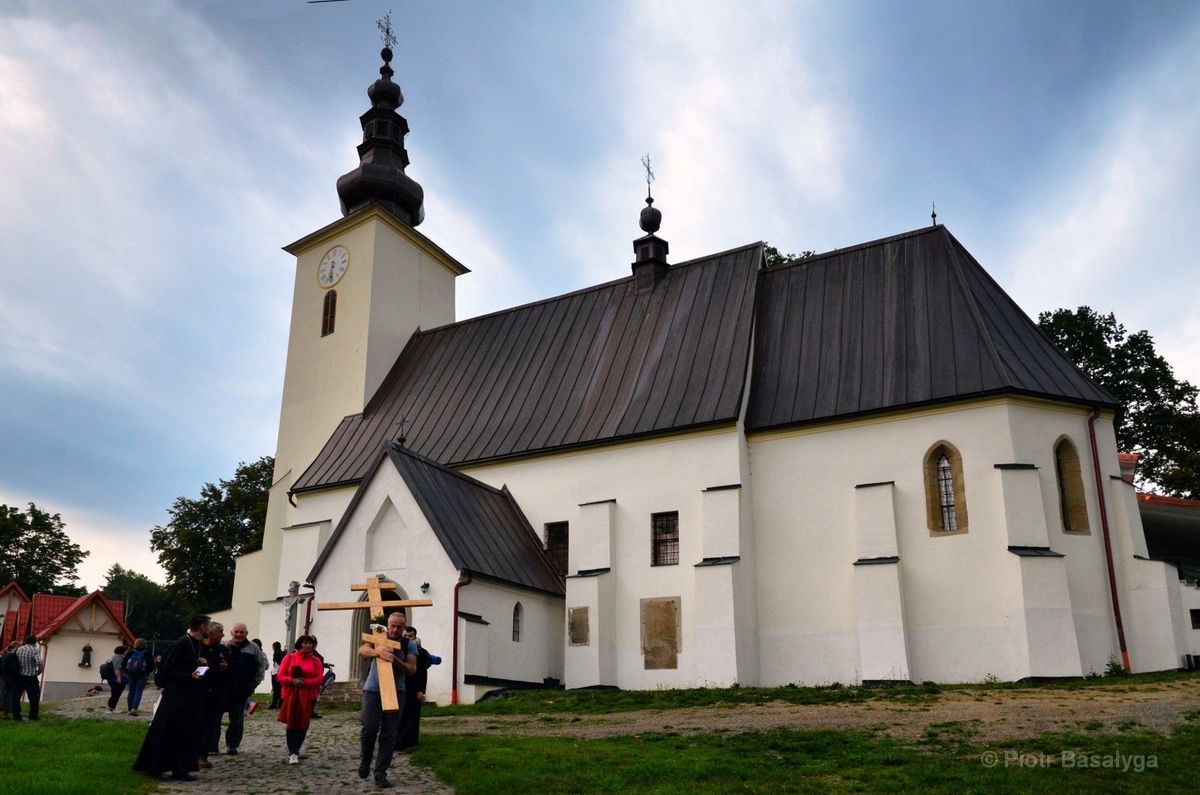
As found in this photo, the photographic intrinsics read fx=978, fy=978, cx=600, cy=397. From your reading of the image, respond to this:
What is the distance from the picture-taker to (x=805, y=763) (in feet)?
33.5

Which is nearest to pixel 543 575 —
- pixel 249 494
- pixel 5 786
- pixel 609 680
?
pixel 609 680

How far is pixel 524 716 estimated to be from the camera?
638 inches

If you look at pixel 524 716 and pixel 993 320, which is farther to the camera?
pixel 993 320

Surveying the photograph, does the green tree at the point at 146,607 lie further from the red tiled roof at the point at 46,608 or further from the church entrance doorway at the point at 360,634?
the church entrance doorway at the point at 360,634

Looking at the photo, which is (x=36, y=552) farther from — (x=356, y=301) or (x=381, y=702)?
(x=381, y=702)

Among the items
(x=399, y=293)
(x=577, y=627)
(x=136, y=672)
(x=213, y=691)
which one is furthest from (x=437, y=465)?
(x=213, y=691)

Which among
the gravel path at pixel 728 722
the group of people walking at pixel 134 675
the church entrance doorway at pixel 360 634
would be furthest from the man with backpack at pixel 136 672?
the church entrance doorway at pixel 360 634

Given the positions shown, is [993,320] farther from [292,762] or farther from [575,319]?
[292,762]

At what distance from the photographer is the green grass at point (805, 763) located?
898 centimetres

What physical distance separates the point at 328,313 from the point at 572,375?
10865 millimetres

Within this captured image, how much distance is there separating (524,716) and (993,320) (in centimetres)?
1384

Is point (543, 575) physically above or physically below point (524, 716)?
above

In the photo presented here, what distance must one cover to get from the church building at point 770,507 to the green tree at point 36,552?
35.4m

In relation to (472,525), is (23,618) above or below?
below
